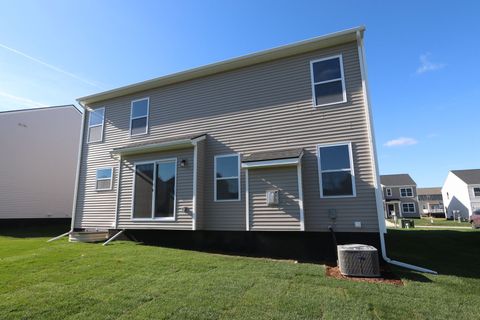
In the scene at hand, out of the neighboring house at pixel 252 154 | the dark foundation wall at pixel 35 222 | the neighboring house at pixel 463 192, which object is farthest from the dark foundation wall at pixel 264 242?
the neighboring house at pixel 463 192

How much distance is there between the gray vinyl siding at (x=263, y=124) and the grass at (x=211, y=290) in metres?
1.89

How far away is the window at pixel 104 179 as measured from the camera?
11552mm

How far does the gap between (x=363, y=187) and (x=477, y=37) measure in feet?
22.8

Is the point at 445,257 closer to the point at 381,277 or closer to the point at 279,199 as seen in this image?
the point at 381,277

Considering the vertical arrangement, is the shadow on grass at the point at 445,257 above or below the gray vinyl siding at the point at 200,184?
below

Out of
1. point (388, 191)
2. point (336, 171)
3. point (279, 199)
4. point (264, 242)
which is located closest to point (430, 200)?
point (388, 191)

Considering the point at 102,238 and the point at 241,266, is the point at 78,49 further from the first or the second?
the point at 241,266

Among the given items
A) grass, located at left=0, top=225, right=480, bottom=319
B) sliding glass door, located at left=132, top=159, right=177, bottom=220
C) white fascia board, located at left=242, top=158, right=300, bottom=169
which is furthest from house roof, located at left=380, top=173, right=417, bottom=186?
sliding glass door, located at left=132, top=159, right=177, bottom=220

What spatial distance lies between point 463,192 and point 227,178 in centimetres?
4109

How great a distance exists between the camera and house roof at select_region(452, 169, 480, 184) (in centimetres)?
3516

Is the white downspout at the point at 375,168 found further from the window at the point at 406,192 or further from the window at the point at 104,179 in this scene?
the window at the point at 406,192

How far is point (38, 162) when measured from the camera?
1748 cm

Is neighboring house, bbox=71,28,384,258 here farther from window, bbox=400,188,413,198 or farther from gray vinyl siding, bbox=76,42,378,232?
window, bbox=400,188,413,198

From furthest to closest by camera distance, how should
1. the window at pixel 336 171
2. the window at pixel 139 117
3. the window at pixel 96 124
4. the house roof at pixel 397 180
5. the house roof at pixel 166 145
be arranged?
the house roof at pixel 397 180 → the window at pixel 96 124 → the window at pixel 139 117 → the house roof at pixel 166 145 → the window at pixel 336 171
